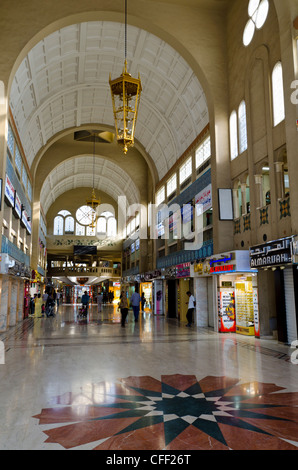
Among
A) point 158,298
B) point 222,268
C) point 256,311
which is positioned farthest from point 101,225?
point 256,311

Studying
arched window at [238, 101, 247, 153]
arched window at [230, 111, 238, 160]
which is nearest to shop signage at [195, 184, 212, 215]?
arched window at [230, 111, 238, 160]

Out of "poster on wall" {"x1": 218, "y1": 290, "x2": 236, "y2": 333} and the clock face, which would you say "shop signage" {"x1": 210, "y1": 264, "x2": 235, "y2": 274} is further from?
the clock face

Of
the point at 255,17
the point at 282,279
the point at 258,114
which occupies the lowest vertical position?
the point at 282,279

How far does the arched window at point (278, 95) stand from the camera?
10.1 m

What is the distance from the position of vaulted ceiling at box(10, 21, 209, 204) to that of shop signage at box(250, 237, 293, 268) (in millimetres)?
7659

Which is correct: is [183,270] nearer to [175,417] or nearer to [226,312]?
[226,312]

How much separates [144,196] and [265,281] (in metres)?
16.0

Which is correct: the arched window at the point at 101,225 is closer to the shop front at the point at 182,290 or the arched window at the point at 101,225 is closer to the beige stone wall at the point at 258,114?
the shop front at the point at 182,290

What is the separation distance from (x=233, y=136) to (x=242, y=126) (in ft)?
2.27

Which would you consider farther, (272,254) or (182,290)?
(182,290)

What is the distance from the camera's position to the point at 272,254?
9.45 meters

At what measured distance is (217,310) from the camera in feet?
41.1

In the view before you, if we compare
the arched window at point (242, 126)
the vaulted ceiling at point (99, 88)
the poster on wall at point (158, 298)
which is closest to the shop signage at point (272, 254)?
the arched window at point (242, 126)
